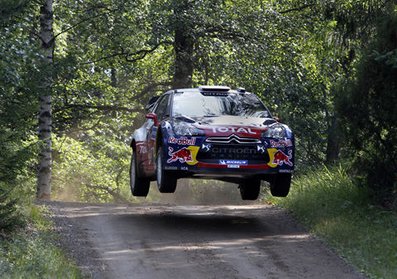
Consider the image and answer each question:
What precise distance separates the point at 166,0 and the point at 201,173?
10391 mm

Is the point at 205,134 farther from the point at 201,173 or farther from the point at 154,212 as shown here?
the point at 154,212

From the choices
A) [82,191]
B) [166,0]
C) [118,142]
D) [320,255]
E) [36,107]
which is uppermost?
[166,0]

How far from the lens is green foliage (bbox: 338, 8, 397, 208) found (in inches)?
499

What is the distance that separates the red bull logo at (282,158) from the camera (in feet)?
40.8

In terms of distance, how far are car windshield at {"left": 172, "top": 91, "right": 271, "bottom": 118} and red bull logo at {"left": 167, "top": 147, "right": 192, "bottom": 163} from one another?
1000mm

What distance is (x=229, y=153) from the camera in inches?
482

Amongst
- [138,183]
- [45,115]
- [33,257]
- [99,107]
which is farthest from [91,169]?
[33,257]

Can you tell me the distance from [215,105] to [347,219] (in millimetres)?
2900

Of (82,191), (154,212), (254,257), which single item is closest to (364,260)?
(254,257)

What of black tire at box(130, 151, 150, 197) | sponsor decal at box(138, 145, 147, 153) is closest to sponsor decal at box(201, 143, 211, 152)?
sponsor decal at box(138, 145, 147, 153)

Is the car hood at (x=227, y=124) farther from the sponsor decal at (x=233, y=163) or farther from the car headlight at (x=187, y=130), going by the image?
the sponsor decal at (x=233, y=163)

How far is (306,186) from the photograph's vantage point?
1662cm

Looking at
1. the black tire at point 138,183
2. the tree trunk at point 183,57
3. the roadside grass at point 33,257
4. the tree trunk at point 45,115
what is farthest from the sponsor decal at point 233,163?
the tree trunk at point 183,57

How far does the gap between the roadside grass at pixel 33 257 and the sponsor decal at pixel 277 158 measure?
352 cm
